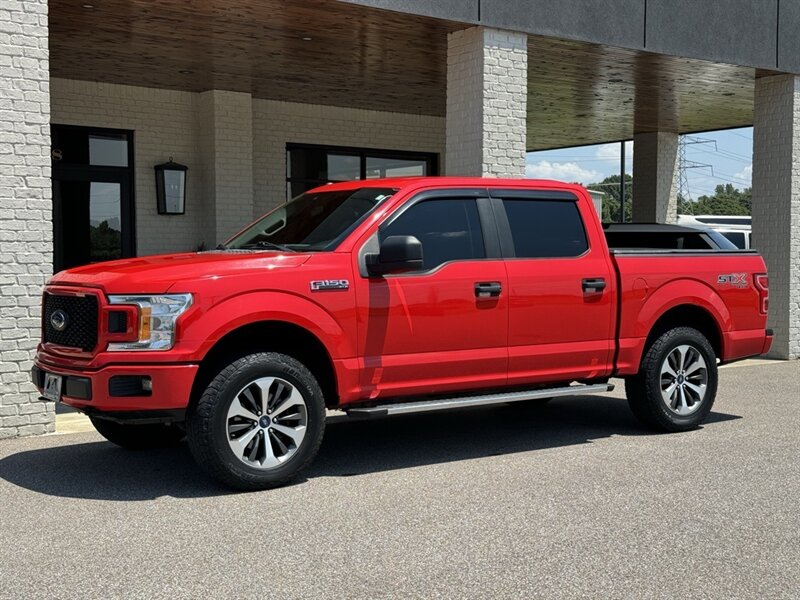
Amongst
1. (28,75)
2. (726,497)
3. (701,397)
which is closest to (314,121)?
(28,75)

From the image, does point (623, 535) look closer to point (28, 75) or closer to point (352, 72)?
point (28, 75)

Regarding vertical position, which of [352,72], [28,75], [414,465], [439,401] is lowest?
[414,465]

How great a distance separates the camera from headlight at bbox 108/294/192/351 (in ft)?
21.1

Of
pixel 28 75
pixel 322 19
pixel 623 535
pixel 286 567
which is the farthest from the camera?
pixel 322 19

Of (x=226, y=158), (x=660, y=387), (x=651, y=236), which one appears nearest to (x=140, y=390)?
(x=660, y=387)

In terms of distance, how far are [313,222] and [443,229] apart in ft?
3.20

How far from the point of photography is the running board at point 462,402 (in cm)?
718

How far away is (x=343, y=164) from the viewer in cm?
1900

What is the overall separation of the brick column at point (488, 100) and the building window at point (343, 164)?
6.47m

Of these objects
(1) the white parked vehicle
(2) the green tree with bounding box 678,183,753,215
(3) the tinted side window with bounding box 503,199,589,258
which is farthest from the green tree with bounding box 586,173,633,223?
(3) the tinted side window with bounding box 503,199,589,258

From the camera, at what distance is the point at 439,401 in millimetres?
7477

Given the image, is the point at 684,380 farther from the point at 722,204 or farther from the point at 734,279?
the point at 722,204

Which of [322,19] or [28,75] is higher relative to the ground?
[322,19]

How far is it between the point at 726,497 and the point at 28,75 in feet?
21.7
